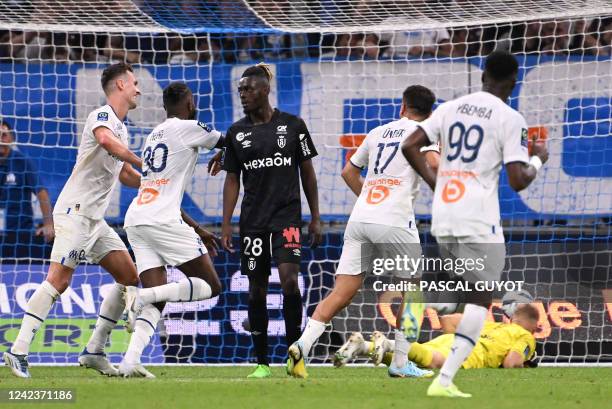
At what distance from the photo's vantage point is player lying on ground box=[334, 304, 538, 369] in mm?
9375

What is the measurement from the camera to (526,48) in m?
12.8

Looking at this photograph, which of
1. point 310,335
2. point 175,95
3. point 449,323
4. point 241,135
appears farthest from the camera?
point 449,323

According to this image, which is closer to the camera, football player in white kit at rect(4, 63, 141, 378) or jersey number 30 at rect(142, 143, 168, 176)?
jersey number 30 at rect(142, 143, 168, 176)

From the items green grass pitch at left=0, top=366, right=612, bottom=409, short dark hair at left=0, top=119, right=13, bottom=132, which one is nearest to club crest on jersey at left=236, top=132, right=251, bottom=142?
green grass pitch at left=0, top=366, right=612, bottom=409

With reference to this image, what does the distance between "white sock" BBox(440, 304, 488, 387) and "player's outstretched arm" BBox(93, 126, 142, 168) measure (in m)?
2.98

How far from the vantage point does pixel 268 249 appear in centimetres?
880

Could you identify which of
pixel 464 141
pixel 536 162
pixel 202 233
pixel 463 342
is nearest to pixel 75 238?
pixel 202 233

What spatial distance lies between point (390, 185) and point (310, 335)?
1.26 meters

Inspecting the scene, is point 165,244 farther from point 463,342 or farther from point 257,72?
point 463,342

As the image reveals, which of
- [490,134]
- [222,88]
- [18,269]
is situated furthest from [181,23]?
[490,134]

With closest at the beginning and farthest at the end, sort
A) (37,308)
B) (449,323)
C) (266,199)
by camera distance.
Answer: (266,199) < (37,308) < (449,323)

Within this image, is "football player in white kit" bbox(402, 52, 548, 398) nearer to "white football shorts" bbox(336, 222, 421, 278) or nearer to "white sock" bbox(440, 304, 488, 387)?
"white sock" bbox(440, 304, 488, 387)

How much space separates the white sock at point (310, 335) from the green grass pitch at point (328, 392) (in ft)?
0.75

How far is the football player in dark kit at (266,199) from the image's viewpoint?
8.75m
